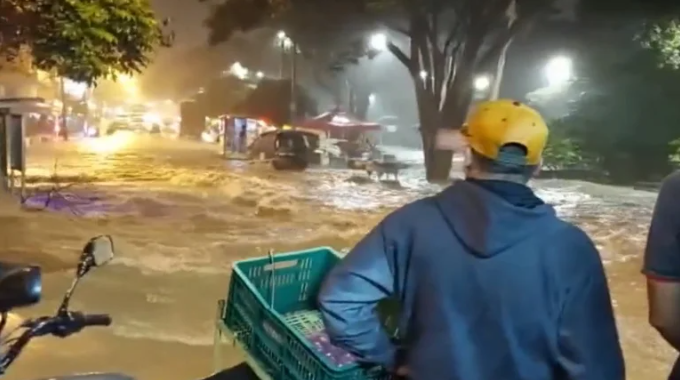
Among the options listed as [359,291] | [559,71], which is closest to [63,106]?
[559,71]

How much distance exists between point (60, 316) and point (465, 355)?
0.64 metres

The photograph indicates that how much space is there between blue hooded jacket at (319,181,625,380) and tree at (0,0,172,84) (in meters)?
2.01

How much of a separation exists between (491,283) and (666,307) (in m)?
0.29

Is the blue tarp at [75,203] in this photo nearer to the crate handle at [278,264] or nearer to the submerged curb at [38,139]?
the submerged curb at [38,139]

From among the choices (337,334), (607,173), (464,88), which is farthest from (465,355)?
(607,173)

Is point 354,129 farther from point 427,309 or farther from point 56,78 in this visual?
point 427,309

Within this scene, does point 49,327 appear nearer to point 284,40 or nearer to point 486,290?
point 486,290

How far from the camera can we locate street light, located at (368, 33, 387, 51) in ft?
10.5

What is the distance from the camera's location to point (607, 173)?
3.28m

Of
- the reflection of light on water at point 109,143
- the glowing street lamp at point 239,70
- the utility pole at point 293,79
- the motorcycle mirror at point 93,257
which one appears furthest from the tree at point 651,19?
the motorcycle mirror at point 93,257

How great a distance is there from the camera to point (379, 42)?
10.5 ft

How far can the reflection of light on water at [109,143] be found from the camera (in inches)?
124

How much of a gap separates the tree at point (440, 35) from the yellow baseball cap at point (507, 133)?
5.83ft

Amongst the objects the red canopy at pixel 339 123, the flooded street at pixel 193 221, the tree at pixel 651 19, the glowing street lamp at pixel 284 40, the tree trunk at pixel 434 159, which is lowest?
the flooded street at pixel 193 221
